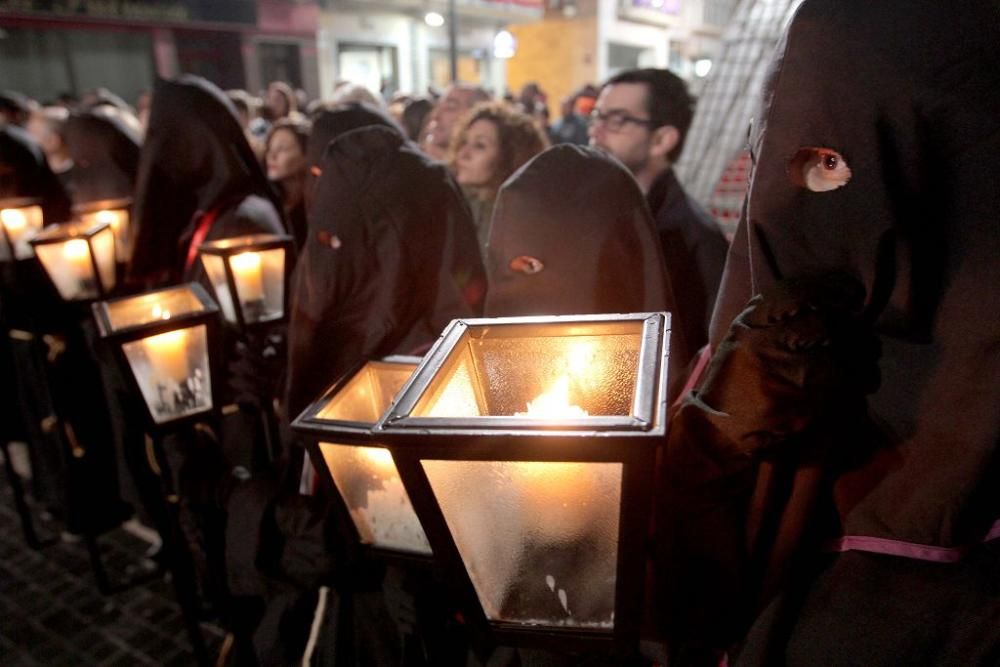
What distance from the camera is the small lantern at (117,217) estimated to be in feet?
11.0

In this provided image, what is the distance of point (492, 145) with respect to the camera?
3.97m

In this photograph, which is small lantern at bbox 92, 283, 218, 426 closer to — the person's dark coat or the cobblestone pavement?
the person's dark coat

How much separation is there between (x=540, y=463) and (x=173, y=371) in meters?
1.79

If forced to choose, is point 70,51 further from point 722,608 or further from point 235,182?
point 722,608

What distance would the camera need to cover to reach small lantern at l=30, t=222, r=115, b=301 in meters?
2.72

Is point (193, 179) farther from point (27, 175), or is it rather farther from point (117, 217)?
point (27, 175)

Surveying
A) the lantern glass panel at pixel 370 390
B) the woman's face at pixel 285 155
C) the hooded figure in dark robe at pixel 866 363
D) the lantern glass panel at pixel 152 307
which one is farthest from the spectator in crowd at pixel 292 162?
the hooded figure in dark robe at pixel 866 363

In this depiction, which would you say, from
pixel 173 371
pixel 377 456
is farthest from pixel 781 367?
pixel 173 371

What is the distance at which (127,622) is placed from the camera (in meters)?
3.69

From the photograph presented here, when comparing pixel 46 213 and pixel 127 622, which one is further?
pixel 46 213

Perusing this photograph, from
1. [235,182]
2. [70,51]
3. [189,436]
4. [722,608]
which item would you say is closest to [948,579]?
[722,608]

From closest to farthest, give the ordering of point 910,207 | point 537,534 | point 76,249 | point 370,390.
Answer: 1. point 537,534
2. point 910,207
3. point 370,390
4. point 76,249

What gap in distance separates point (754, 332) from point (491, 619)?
636 millimetres

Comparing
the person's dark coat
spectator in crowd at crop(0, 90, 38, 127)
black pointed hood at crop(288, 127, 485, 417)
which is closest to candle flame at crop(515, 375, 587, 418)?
black pointed hood at crop(288, 127, 485, 417)
